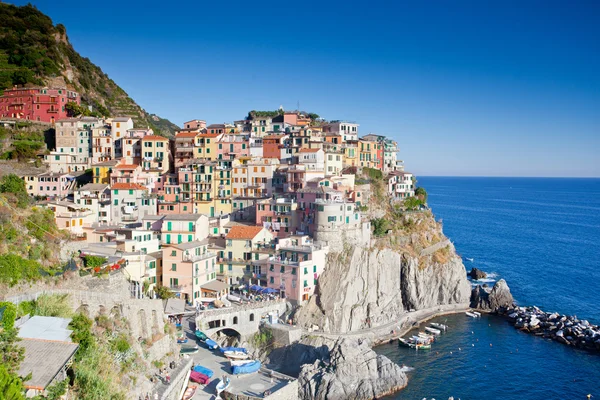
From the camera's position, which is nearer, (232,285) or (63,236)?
(63,236)

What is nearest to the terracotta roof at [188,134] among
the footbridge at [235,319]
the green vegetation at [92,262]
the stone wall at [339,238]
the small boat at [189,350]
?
the stone wall at [339,238]

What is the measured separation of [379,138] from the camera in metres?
88.5

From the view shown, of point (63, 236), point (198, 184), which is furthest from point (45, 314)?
point (198, 184)

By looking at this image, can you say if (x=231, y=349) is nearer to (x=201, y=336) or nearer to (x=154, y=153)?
(x=201, y=336)

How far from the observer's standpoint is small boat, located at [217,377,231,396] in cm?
3551

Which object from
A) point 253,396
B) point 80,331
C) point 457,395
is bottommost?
point 457,395

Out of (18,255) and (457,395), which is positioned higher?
(18,255)

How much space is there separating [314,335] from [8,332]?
29678mm

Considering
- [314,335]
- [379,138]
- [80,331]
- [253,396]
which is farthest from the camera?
[379,138]

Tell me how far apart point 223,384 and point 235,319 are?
1056 centimetres

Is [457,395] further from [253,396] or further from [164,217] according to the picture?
[164,217]

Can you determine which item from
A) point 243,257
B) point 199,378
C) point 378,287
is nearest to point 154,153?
point 243,257

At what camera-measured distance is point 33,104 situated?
74.9 meters

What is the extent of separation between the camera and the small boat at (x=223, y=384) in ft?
117
